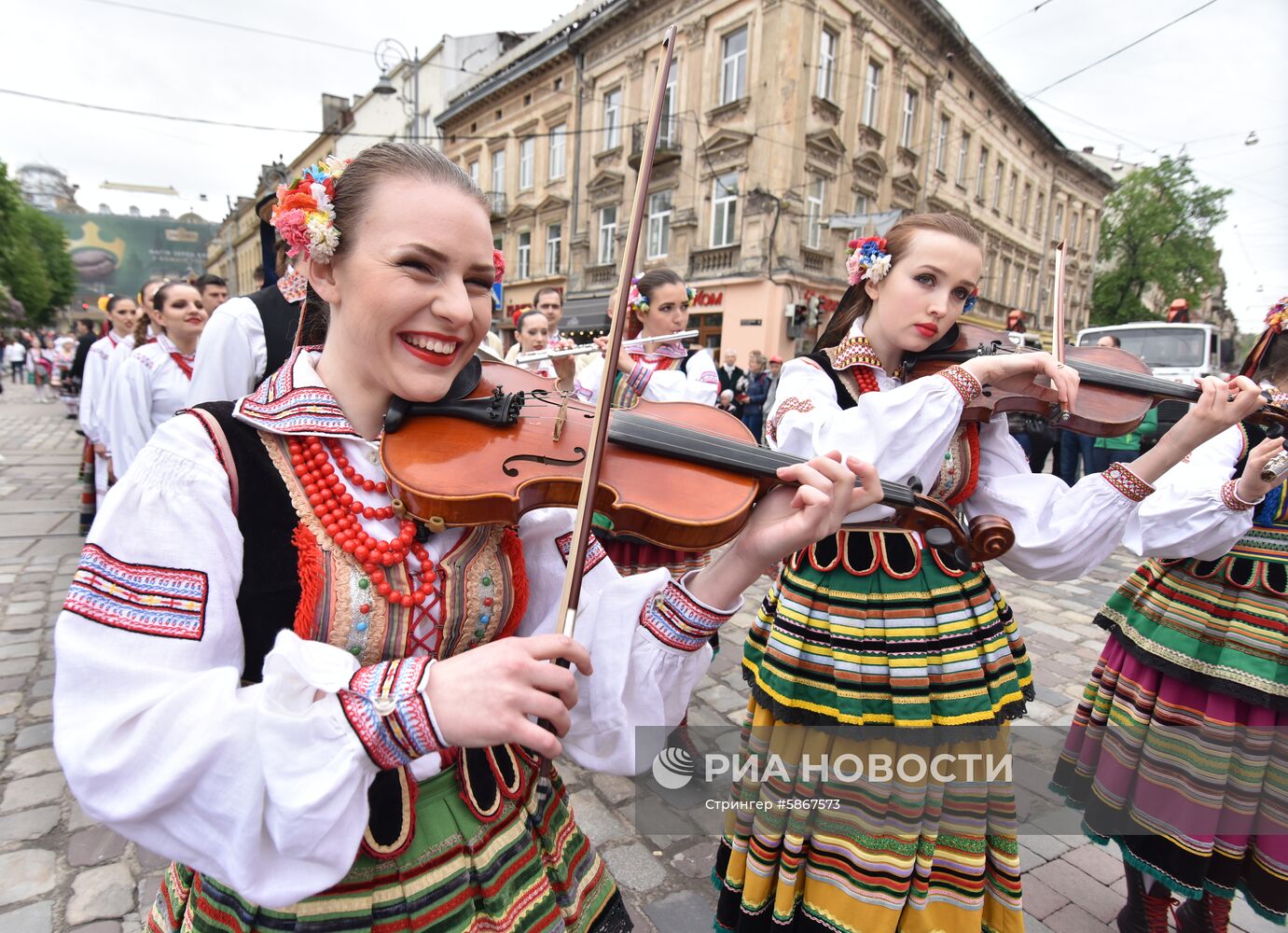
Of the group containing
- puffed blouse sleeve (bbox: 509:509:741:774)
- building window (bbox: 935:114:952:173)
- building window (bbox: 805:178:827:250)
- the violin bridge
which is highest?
building window (bbox: 935:114:952:173)

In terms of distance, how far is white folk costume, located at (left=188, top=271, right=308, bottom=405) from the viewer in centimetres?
293

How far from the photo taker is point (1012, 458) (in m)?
2.03

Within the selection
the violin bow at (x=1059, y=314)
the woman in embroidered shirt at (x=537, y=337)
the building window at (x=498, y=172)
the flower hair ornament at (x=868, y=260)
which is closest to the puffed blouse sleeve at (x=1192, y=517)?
the violin bow at (x=1059, y=314)

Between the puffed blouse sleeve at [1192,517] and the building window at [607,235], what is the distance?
19.8m

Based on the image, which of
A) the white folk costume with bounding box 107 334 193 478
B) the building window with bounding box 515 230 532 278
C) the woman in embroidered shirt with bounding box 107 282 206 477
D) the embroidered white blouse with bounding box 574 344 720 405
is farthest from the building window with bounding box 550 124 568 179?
the embroidered white blouse with bounding box 574 344 720 405

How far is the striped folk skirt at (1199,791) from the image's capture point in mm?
1990

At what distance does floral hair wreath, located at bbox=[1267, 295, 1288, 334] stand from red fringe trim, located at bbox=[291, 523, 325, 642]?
306 cm

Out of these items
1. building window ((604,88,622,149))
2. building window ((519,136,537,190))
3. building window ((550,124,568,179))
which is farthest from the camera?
building window ((519,136,537,190))

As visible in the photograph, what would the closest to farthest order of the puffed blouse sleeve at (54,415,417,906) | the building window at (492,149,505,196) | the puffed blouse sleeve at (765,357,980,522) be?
1. the puffed blouse sleeve at (54,415,417,906)
2. the puffed blouse sleeve at (765,357,980,522)
3. the building window at (492,149,505,196)

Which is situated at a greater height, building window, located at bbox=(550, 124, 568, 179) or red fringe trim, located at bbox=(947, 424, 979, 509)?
building window, located at bbox=(550, 124, 568, 179)

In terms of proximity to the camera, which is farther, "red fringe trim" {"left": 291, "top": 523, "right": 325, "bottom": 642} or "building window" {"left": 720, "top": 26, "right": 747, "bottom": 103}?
"building window" {"left": 720, "top": 26, "right": 747, "bottom": 103}

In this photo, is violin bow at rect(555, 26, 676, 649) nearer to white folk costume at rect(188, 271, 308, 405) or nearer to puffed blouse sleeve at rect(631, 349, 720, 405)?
white folk costume at rect(188, 271, 308, 405)

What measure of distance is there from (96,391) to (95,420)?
53cm

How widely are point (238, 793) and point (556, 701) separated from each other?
0.40 meters
